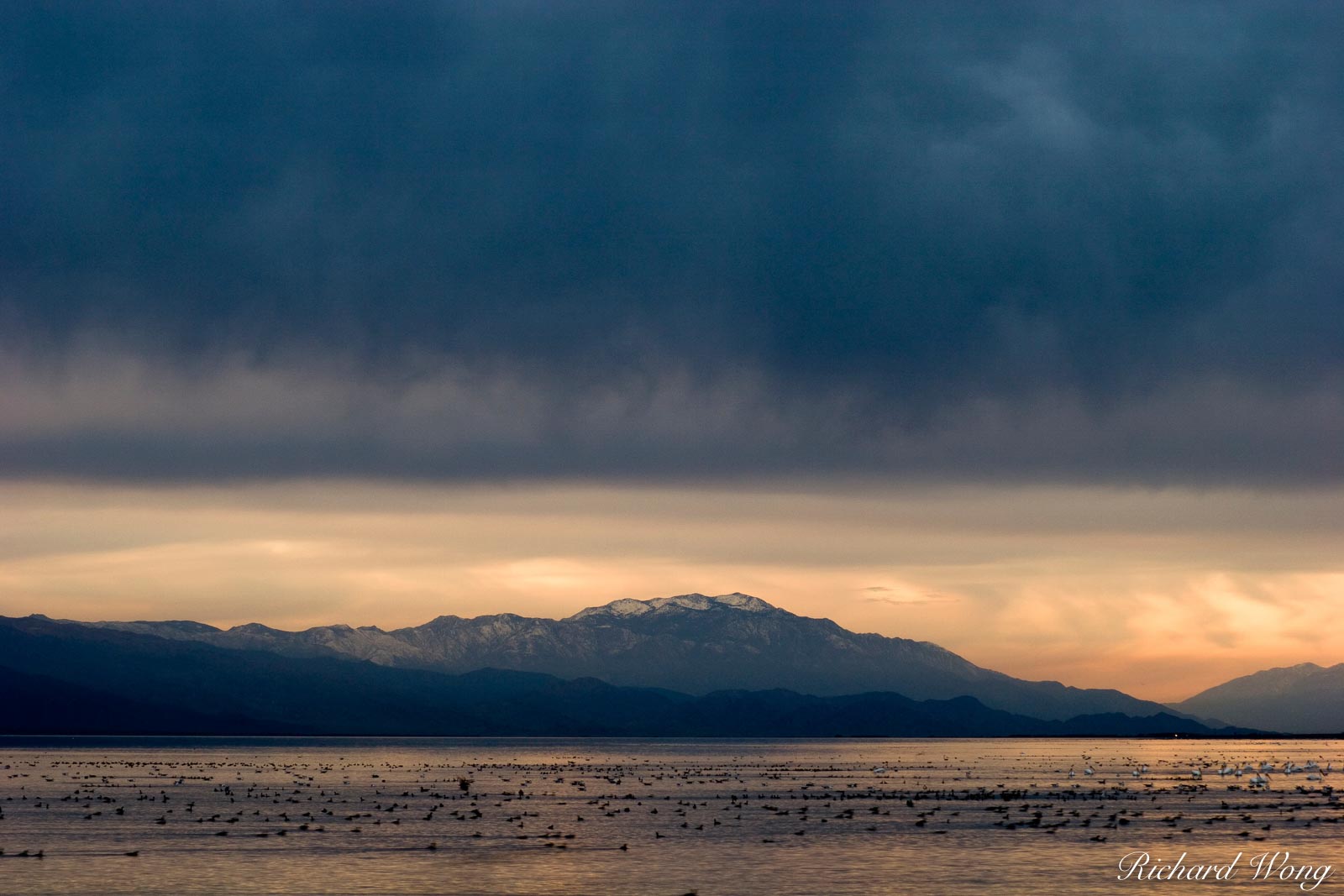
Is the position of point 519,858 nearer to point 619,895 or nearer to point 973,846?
point 619,895

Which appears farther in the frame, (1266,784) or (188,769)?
(188,769)

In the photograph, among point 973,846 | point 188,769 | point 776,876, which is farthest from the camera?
point 188,769

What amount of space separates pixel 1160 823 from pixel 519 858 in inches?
1664

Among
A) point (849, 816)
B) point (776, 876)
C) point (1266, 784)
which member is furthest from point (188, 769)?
point (776, 876)

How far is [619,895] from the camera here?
59.5 metres

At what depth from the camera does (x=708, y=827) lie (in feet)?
294

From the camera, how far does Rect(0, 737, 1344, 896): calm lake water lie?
6284 cm

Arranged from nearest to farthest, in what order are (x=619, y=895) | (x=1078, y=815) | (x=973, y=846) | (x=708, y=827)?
(x=619, y=895), (x=973, y=846), (x=708, y=827), (x=1078, y=815)

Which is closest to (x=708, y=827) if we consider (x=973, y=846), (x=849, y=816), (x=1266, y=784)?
(x=849, y=816)

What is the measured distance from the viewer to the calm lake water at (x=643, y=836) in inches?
2474

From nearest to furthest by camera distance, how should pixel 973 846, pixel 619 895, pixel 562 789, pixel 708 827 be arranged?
pixel 619 895 < pixel 973 846 < pixel 708 827 < pixel 562 789

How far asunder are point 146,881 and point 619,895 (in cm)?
2023

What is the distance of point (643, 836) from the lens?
3314 inches

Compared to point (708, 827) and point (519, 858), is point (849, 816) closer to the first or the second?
point (708, 827)
